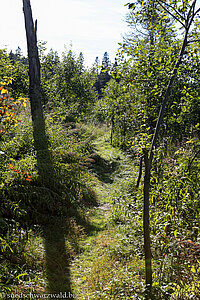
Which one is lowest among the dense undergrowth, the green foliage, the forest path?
→ the forest path

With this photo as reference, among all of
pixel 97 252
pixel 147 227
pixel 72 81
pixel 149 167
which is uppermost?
pixel 72 81

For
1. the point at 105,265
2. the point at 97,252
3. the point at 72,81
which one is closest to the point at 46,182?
the point at 97,252

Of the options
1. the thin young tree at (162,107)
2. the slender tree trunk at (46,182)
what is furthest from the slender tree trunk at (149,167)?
the slender tree trunk at (46,182)

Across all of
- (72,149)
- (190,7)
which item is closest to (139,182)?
(72,149)

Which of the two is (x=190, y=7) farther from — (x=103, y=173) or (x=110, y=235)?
(x=103, y=173)

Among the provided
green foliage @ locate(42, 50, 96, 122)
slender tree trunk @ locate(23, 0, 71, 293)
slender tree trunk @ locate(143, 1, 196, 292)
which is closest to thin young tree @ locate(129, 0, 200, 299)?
slender tree trunk @ locate(143, 1, 196, 292)

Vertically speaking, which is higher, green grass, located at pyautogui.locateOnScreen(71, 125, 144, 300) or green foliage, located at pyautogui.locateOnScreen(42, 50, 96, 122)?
green foliage, located at pyautogui.locateOnScreen(42, 50, 96, 122)

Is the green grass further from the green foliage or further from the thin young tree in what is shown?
the green foliage

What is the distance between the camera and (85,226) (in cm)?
443

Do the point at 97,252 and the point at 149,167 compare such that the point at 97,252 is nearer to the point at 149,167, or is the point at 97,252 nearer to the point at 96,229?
the point at 96,229

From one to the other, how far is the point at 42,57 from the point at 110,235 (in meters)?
10.8

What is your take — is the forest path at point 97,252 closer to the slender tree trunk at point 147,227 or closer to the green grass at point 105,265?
the green grass at point 105,265

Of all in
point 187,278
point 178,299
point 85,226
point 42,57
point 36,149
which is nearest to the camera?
point 178,299

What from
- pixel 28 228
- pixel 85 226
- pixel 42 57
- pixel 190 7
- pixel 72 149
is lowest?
pixel 85 226
